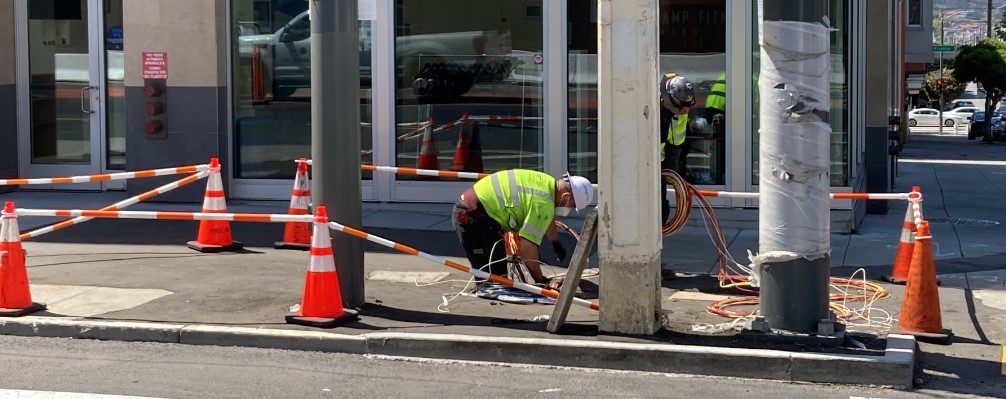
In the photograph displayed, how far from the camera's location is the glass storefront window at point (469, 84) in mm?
13844

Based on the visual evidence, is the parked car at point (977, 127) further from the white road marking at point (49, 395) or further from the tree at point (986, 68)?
the white road marking at point (49, 395)

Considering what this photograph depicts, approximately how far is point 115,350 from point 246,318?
3.23 ft

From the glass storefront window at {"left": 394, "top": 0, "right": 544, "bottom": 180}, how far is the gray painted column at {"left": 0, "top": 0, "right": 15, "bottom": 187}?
5.20m

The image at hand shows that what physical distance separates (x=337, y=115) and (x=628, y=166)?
2.18 metres

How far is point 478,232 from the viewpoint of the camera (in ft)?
31.4

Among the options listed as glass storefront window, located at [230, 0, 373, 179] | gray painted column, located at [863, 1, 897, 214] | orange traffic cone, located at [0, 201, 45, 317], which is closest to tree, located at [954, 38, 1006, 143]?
gray painted column, located at [863, 1, 897, 214]

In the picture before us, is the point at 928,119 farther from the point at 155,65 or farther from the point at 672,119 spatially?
the point at 672,119

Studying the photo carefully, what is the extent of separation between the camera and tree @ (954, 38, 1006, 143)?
177 feet

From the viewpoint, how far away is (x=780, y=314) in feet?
26.0

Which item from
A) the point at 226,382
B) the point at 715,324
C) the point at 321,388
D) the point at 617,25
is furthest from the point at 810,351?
the point at 226,382

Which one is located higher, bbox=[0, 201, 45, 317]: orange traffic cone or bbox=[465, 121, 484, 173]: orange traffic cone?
bbox=[465, 121, 484, 173]: orange traffic cone

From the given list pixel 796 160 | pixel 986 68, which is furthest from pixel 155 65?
pixel 986 68

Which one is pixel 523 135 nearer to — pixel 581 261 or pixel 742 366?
pixel 581 261

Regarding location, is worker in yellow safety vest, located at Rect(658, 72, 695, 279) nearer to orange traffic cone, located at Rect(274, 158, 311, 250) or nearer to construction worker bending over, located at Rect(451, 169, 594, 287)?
construction worker bending over, located at Rect(451, 169, 594, 287)
